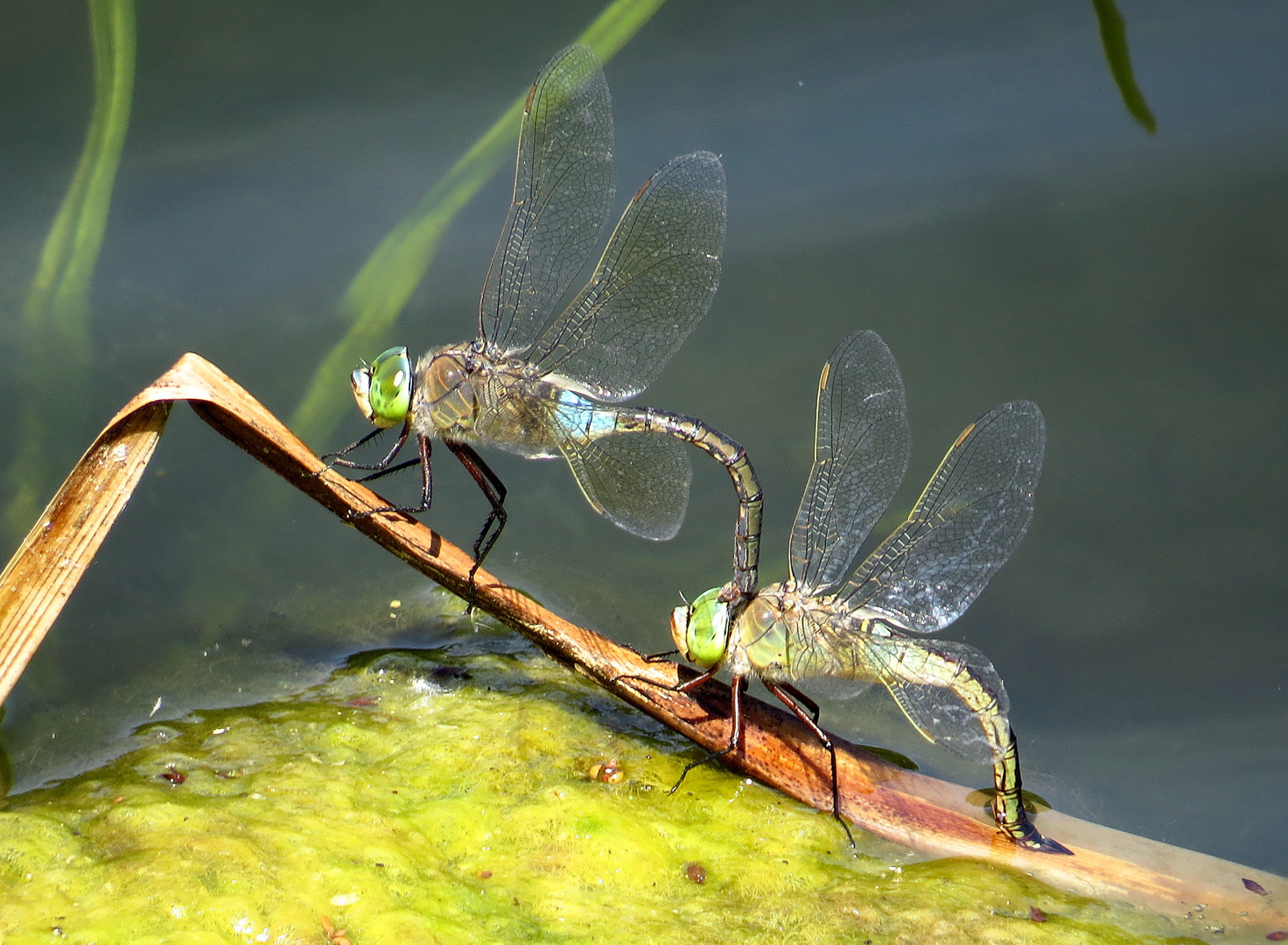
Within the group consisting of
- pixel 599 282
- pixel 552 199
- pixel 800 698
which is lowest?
pixel 800 698

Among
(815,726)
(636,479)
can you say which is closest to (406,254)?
(636,479)

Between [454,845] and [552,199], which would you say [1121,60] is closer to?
[552,199]

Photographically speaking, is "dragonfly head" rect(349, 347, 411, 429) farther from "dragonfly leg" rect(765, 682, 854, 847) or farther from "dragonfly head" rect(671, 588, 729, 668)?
"dragonfly leg" rect(765, 682, 854, 847)

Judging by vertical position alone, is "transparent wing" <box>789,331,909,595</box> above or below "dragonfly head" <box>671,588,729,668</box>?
above

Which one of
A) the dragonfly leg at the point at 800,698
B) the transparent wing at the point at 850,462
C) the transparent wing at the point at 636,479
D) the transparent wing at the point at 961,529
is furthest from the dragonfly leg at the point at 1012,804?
the transparent wing at the point at 636,479

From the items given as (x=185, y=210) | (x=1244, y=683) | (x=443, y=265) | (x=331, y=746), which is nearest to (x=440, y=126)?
(x=443, y=265)

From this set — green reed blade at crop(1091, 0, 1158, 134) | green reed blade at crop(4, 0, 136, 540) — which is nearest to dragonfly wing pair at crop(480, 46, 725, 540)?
green reed blade at crop(4, 0, 136, 540)

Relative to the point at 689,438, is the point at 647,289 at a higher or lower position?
higher

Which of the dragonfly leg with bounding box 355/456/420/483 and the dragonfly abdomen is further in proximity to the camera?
the dragonfly leg with bounding box 355/456/420/483
